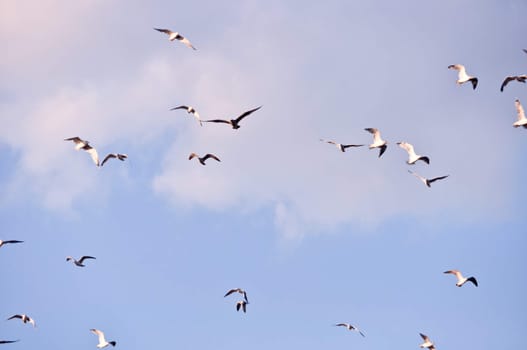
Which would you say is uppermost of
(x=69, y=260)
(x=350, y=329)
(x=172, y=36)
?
(x=172, y=36)

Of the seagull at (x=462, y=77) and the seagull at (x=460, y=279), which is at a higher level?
the seagull at (x=462, y=77)

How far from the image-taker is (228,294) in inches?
3191

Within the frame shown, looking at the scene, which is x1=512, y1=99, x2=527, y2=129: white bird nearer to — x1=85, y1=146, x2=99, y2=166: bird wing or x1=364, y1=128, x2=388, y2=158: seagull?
x1=364, y1=128, x2=388, y2=158: seagull

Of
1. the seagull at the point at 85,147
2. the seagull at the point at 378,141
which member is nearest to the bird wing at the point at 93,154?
the seagull at the point at 85,147

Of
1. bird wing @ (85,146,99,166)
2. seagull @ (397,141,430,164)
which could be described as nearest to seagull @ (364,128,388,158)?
seagull @ (397,141,430,164)

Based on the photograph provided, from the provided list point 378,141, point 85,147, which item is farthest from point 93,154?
point 378,141

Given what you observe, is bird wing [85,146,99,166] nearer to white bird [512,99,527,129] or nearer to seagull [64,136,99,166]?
seagull [64,136,99,166]

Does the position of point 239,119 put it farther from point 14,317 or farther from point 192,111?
point 14,317

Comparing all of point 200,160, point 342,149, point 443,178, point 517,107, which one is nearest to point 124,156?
point 200,160

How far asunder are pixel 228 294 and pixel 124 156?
13409 millimetres

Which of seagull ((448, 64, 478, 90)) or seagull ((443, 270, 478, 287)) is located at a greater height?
seagull ((448, 64, 478, 90))

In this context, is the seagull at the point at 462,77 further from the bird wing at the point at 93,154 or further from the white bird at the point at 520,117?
the bird wing at the point at 93,154

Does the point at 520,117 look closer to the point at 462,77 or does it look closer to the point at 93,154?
the point at 462,77

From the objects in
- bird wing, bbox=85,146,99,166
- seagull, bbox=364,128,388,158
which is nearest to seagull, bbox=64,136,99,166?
bird wing, bbox=85,146,99,166
